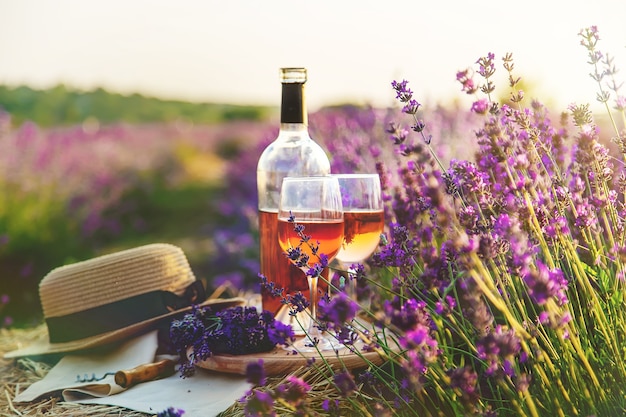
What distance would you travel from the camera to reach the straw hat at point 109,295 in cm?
263

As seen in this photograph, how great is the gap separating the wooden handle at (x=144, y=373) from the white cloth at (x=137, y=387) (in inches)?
0.9

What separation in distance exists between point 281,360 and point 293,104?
2.65 ft

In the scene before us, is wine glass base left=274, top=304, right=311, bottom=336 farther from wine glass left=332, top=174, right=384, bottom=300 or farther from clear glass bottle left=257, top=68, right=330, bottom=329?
wine glass left=332, top=174, right=384, bottom=300

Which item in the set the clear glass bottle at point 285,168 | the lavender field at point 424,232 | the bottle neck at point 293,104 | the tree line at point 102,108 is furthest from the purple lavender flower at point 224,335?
the tree line at point 102,108

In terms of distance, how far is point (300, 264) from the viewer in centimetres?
153

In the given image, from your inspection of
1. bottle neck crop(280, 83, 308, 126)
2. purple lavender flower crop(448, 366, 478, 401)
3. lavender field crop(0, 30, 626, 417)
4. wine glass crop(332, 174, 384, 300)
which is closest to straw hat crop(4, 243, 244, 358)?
lavender field crop(0, 30, 626, 417)

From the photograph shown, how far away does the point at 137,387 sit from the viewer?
221cm

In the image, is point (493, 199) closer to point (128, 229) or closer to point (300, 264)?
point (300, 264)

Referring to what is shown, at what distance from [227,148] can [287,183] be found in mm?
7461

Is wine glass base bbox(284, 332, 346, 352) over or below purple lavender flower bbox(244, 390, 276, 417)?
below

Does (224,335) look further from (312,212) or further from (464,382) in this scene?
(464,382)

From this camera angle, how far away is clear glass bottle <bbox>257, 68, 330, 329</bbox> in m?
2.24

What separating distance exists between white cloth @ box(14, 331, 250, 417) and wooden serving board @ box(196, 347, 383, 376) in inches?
1.9

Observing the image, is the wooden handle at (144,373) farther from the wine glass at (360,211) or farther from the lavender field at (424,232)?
the wine glass at (360,211)
